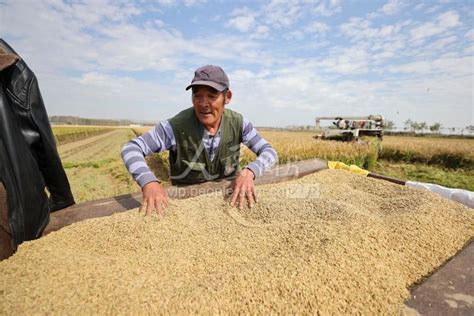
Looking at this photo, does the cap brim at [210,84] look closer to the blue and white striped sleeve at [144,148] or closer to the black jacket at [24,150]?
the blue and white striped sleeve at [144,148]

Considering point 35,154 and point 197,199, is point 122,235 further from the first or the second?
point 35,154

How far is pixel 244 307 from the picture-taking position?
0.64 m

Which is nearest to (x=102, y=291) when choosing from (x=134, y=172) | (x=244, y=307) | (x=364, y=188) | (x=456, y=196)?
(x=244, y=307)

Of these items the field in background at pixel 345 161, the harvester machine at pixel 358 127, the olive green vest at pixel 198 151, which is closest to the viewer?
the olive green vest at pixel 198 151

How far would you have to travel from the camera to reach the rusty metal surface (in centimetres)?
68

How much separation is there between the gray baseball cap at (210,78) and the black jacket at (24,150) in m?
0.90

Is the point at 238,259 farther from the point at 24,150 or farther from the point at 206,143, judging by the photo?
the point at 206,143

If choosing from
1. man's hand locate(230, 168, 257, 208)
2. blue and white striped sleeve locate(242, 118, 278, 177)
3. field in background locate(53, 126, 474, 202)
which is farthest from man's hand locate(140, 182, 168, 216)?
field in background locate(53, 126, 474, 202)

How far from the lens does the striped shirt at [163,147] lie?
1505mm

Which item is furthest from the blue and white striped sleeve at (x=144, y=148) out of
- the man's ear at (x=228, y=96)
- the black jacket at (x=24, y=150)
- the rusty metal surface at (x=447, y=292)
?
the rusty metal surface at (x=447, y=292)

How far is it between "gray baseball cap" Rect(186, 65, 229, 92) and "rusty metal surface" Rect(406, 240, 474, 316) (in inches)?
58.5

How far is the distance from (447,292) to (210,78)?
159 cm

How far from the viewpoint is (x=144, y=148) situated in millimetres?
1761

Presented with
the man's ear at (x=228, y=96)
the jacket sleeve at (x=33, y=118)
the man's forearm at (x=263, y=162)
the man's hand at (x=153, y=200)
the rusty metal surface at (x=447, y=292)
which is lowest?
the rusty metal surface at (x=447, y=292)
